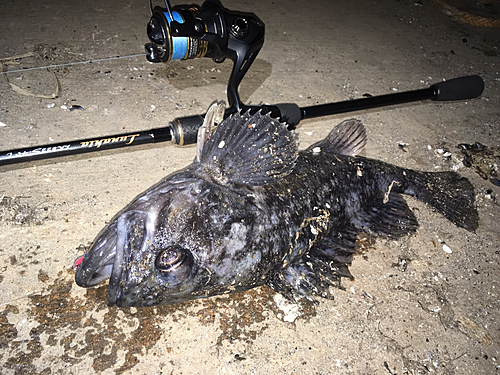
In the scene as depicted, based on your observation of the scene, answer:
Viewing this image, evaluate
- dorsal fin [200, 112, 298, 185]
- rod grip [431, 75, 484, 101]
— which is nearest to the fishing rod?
dorsal fin [200, 112, 298, 185]

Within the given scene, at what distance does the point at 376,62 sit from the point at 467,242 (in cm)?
269

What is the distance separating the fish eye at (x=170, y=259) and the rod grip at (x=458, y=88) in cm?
304

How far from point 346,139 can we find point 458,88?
4.88 feet

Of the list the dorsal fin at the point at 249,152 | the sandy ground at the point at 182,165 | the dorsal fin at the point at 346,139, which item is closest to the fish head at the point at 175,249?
the dorsal fin at the point at 249,152

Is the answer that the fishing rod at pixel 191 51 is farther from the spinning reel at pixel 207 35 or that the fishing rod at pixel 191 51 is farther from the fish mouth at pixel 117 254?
the fish mouth at pixel 117 254

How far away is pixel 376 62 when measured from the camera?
4785 mm

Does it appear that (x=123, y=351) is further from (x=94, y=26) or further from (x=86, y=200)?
(x=94, y=26)

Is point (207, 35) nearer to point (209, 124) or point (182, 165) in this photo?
point (209, 124)

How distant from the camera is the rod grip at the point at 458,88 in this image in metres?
3.59

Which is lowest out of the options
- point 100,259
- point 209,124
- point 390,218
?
point 390,218

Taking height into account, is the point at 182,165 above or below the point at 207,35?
below

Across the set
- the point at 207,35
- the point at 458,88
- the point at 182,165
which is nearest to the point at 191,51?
the point at 207,35

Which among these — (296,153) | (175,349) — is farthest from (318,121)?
(175,349)

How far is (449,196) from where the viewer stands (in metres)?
3.18
